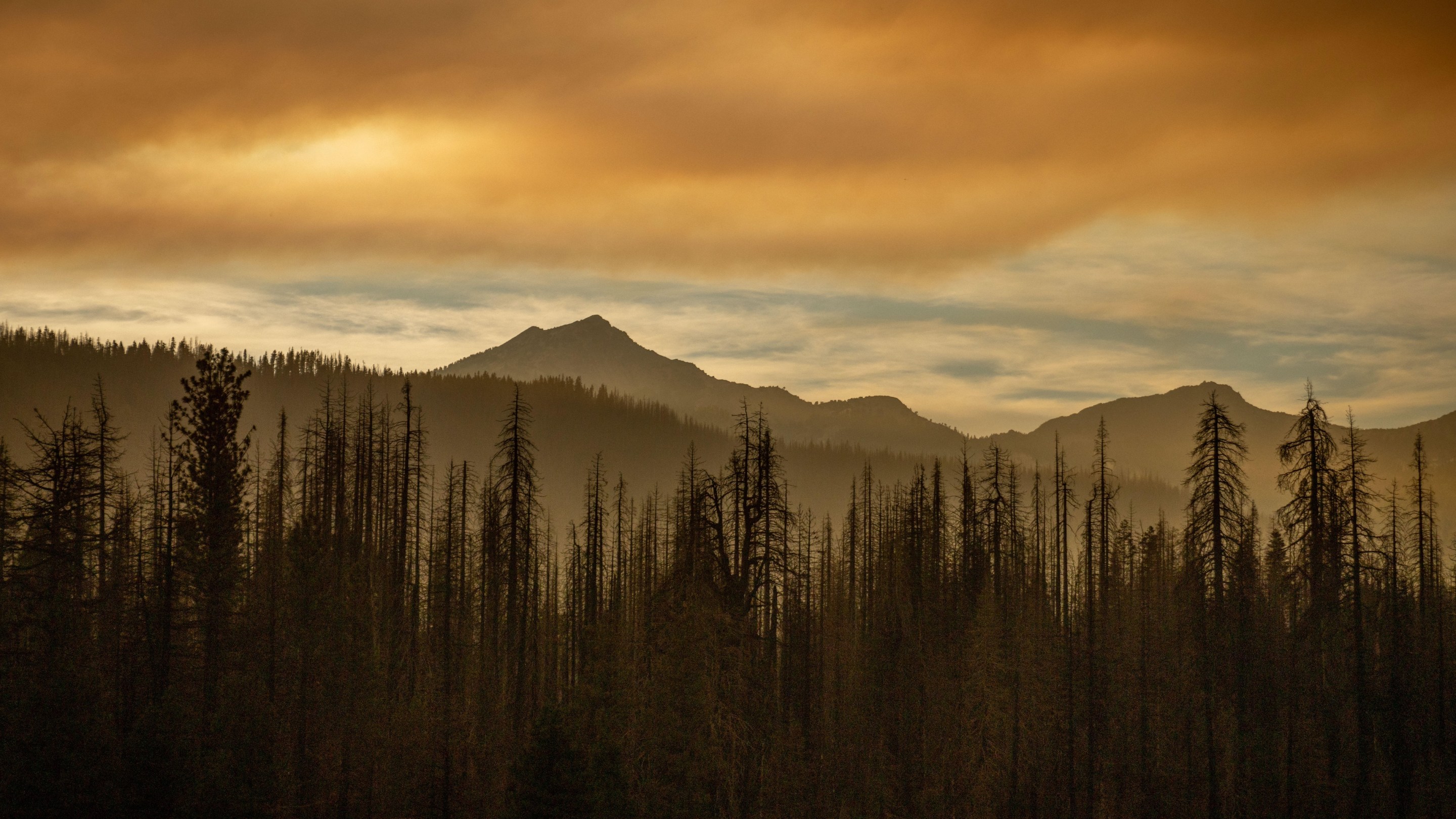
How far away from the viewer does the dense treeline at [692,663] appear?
3712cm

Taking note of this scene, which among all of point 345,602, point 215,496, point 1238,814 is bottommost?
point 1238,814

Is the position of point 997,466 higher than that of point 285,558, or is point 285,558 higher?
point 997,466

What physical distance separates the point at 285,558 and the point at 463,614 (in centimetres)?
1653

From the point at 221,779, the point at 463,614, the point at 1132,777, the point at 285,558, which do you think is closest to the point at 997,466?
the point at 1132,777

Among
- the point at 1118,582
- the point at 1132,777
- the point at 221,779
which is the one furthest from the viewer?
the point at 1118,582

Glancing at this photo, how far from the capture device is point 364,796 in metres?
45.6

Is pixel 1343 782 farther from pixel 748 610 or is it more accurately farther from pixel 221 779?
pixel 221 779

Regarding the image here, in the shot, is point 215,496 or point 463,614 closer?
point 215,496

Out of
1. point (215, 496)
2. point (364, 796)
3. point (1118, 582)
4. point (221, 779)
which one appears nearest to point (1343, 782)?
point (1118, 582)

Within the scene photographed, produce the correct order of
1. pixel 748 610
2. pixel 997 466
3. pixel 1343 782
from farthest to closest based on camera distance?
1. pixel 997 466
2. pixel 1343 782
3. pixel 748 610

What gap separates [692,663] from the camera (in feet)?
123

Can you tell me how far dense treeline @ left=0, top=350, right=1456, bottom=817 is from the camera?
3712 centimetres

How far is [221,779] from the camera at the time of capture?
1310 inches

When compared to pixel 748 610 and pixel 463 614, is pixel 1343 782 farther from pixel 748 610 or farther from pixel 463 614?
pixel 463 614
